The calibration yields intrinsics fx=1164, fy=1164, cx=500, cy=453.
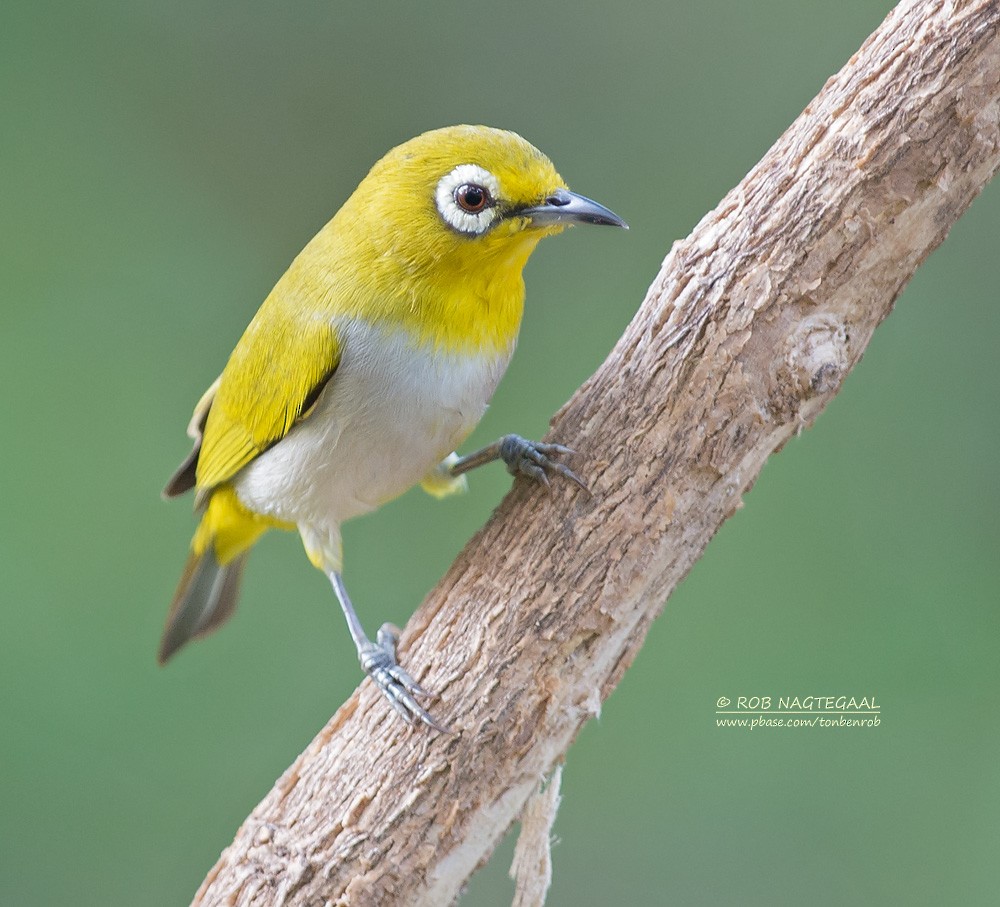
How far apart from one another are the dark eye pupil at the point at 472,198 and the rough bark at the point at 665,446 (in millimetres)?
426

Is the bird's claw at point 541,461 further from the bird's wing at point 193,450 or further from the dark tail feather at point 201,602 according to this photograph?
the dark tail feather at point 201,602

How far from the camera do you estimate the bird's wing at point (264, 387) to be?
2.61 metres

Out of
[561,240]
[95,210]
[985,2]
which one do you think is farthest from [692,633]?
[95,210]

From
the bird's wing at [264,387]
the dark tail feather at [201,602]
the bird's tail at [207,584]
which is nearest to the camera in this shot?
the bird's wing at [264,387]

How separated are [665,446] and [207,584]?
5.42 ft

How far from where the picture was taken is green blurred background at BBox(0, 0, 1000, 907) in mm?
3799

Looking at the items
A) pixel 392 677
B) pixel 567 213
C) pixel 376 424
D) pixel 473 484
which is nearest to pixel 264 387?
pixel 376 424

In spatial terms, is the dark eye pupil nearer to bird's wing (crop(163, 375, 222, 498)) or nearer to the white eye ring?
the white eye ring

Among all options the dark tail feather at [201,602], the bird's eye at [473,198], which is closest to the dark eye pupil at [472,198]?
the bird's eye at [473,198]

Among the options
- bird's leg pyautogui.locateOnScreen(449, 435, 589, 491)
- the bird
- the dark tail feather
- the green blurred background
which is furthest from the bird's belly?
the green blurred background

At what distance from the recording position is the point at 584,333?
13.9 feet

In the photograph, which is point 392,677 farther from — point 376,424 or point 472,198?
point 472,198

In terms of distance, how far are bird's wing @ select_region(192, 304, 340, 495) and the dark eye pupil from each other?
0.42m

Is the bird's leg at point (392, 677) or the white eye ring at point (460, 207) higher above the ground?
the white eye ring at point (460, 207)
